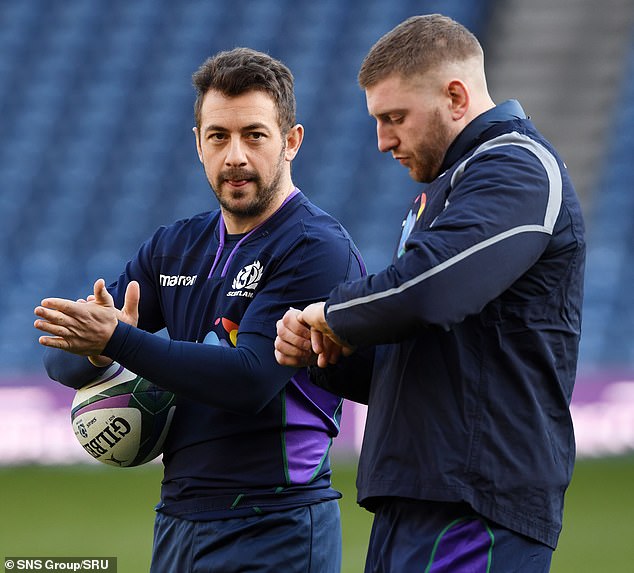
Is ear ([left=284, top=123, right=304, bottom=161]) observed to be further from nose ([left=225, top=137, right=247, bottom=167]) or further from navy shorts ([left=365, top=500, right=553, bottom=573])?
navy shorts ([left=365, top=500, right=553, bottom=573])

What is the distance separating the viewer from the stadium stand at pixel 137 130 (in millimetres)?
11820

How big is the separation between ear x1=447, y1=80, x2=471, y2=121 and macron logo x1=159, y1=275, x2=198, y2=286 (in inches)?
38.0

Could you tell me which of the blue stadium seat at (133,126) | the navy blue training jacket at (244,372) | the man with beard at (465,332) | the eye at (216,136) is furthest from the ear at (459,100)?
the blue stadium seat at (133,126)

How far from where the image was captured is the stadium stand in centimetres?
1182

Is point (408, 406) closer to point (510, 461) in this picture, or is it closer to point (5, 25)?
point (510, 461)

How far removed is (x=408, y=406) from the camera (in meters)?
2.75

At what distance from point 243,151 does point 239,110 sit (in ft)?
0.38

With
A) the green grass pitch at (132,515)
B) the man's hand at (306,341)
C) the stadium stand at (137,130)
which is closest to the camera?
the man's hand at (306,341)

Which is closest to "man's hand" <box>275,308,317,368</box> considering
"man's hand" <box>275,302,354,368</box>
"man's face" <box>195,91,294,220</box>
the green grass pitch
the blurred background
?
"man's hand" <box>275,302,354,368</box>

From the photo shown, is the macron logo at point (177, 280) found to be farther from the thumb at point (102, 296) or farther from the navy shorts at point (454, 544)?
the navy shorts at point (454, 544)

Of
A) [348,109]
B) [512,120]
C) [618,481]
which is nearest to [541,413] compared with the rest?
[512,120]

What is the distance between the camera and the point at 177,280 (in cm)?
349

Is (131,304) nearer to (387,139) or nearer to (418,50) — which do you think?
(387,139)

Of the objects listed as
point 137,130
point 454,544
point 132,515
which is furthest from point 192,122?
point 454,544
